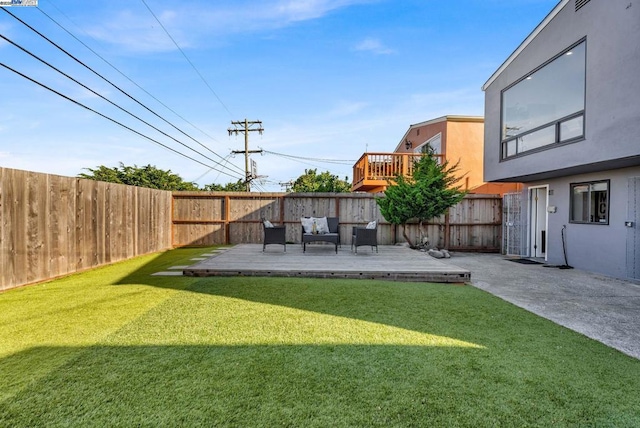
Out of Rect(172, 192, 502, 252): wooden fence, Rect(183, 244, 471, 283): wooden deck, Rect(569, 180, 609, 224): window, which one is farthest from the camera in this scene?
Rect(172, 192, 502, 252): wooden fence

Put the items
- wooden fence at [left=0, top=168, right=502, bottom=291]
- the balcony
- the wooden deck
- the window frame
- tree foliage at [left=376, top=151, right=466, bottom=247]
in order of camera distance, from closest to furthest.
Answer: wooden fence at [left=0, top=168, right=502, bottom=291]
the wooden deck
the window frame
tree foliage at [left=376, top=151, right=466, bottom=247]
the balcony

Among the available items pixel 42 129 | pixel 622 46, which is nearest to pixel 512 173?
pixel 622 46

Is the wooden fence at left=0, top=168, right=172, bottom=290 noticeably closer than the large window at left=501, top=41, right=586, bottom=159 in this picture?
Yes

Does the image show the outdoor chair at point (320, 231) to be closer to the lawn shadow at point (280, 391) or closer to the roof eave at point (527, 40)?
the lawn shadow at point (280, 391)

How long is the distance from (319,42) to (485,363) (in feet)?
35.7

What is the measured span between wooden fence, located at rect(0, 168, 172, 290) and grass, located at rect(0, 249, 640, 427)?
1.34 metres

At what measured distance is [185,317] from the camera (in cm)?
330

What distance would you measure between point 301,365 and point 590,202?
24.3 feet

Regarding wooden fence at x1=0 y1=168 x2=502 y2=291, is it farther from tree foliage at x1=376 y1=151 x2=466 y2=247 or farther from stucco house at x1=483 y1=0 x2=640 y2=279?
stucco house at x1=483 y1=0 x2=640 y2=279

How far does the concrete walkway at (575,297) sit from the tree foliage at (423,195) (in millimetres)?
1944

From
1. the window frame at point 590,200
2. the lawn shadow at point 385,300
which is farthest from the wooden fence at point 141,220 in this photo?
the window frame at point 590,200

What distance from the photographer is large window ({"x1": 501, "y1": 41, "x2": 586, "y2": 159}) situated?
6.21 metres

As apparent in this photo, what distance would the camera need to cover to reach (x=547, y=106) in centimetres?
705

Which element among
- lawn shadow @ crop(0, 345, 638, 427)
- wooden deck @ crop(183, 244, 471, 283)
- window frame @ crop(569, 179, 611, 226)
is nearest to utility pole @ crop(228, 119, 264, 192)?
wooden deck @ crop(183, 244, 471, 283)
